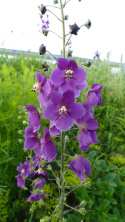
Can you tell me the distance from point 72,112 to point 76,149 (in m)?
1.29

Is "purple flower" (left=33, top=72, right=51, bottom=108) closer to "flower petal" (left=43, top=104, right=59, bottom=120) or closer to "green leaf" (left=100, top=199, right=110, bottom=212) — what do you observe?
"flower petal" (left=43, top=104, right=59, bottom=120)

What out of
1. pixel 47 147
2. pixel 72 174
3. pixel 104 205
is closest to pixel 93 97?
pixel 47 147

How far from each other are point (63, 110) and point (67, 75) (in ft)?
0.48

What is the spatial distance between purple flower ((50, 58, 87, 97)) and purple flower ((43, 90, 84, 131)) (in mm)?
40

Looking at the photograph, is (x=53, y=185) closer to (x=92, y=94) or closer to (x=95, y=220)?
(x=95, y=220)

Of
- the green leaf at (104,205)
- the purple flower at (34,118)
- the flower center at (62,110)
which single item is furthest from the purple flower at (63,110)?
the green leaf at (104,205)

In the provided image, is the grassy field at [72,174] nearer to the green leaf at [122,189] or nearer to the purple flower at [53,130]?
the green leaf at [122,189]

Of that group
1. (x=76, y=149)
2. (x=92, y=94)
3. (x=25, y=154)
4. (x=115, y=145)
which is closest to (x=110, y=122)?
(x=115, y=145)

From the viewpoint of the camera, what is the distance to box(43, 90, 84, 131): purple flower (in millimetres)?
804

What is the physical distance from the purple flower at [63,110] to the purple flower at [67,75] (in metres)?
0.04

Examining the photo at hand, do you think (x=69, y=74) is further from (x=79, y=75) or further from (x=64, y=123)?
(x=64, y=123)

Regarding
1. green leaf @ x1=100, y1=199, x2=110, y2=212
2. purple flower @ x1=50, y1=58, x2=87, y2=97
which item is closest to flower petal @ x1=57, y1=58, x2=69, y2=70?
purple flower @ x1=50, y1=58, x2=87, y2=97

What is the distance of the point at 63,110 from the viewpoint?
0.83 metres

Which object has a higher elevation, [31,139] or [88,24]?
[88,24]
